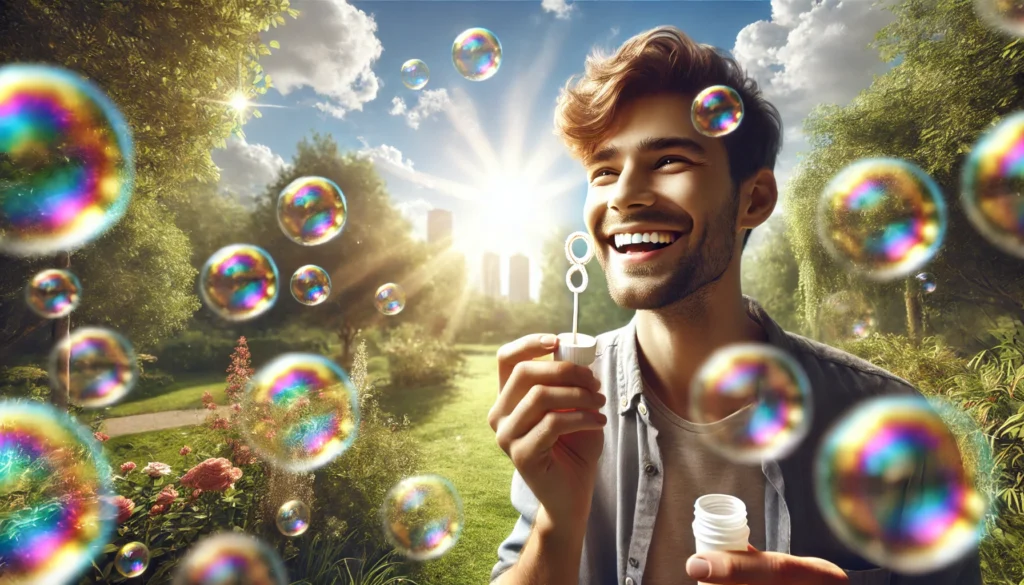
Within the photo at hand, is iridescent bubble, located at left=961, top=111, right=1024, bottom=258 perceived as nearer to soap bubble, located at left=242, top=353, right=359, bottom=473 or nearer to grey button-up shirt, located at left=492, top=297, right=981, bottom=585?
grey button-up shirt, located at left=492, top=297, right=981, bottom=585

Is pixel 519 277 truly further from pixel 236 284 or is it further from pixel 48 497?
pixel 48 497

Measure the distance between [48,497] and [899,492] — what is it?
13.4ft

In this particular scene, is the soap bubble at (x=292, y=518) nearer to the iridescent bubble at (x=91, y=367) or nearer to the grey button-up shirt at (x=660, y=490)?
the grey button-up shirt at (x=660, y=490)

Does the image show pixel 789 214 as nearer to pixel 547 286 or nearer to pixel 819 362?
pixel 819 362

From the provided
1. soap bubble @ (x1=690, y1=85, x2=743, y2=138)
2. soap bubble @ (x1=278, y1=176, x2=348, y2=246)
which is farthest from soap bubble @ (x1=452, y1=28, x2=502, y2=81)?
soap bubble @ (x1=690, y1=85, x2=743, y2=138)

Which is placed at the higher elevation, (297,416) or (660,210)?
(660,210)

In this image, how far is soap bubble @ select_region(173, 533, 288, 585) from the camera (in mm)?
2605

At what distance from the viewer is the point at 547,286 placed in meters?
21.1

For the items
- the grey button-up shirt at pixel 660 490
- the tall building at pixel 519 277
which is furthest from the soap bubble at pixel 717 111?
the tall building at pixel 519 277

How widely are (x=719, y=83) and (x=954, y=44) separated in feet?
26.6

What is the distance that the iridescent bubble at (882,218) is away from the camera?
12.6 feet

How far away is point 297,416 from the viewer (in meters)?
3.40

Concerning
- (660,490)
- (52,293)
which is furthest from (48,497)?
(660,490)

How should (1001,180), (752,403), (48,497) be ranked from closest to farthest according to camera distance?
1. (752,403)
2. (48,497)
3. (1001,180)
